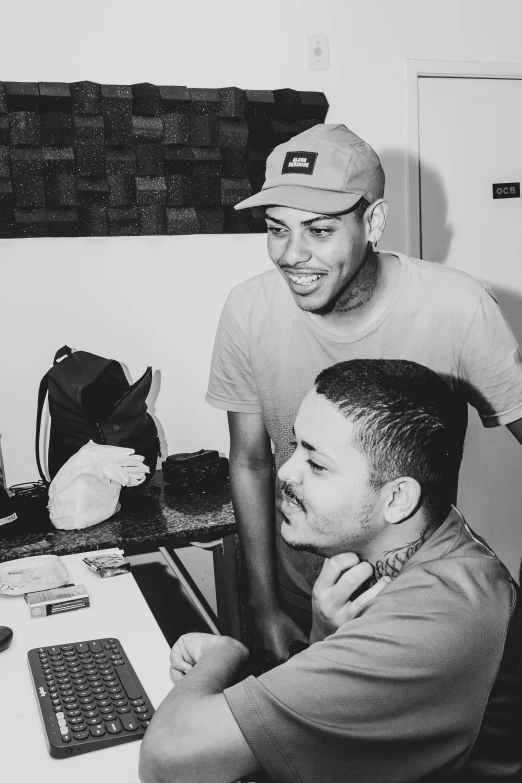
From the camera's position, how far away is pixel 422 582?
95cm

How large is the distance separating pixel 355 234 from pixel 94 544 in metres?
1.09

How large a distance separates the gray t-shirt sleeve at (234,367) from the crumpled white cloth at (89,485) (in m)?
0.62

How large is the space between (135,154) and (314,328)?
4.30 ft

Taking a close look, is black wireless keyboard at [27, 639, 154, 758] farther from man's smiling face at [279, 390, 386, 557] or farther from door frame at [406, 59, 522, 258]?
door frame at [406, 59, 522, 258]

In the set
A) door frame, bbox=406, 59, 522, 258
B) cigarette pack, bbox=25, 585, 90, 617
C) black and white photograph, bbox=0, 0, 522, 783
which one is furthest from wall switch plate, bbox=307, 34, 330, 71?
cigarette pack, bbox=25, 585, 90, 617

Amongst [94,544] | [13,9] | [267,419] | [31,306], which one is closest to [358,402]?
[267,419]

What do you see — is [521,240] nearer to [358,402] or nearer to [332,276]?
[332,276]

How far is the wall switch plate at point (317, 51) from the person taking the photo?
8.88 feet

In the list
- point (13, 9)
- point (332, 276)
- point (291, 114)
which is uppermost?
point (13, 9)

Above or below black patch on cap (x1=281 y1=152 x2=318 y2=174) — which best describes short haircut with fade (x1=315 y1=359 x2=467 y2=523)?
below

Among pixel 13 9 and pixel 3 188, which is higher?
pixel 13 9

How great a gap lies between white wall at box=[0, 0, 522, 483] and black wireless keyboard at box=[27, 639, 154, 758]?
4.79 ft

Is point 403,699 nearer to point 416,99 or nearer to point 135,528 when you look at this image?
point 135,528

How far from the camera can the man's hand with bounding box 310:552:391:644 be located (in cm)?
110
